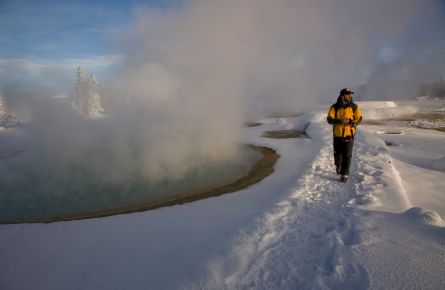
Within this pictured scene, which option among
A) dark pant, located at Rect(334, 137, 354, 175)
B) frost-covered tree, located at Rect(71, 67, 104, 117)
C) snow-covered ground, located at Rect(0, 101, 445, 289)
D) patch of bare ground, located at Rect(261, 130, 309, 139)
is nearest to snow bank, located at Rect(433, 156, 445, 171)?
snow-covered ground, located at Rect(0, 101, 445, 289)

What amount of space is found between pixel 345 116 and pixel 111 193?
15.1 ft

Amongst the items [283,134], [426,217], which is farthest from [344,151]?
[283,134]

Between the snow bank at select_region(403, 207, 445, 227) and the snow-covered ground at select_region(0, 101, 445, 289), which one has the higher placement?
the snow bank at select_region(403, 207, 445, 227)

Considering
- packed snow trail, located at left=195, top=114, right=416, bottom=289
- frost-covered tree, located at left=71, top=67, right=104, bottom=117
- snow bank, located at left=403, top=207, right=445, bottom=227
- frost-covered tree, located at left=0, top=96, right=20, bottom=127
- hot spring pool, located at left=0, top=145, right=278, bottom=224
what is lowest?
hot spring pool, located at left=0, top=145, right=278, bottom=224

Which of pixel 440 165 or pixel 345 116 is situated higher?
pixel 345 116

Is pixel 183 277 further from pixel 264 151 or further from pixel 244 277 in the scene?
pixel 264 151

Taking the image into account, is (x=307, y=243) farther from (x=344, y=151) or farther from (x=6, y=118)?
(x=6, y=118)

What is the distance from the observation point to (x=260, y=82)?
23688mm

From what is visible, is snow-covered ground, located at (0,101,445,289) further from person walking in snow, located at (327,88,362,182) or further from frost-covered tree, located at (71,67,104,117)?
frost-covered tree, located at (71,67,104,117)

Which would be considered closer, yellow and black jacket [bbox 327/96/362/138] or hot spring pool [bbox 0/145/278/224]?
yellow and black jacket [bbox 327/96/362/138]

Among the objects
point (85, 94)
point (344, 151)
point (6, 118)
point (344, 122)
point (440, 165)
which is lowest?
point (440, 165)

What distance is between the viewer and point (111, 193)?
5.83 metres

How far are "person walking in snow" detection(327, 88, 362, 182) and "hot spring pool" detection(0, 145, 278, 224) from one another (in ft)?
5.31

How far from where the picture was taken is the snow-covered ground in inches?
90.5
